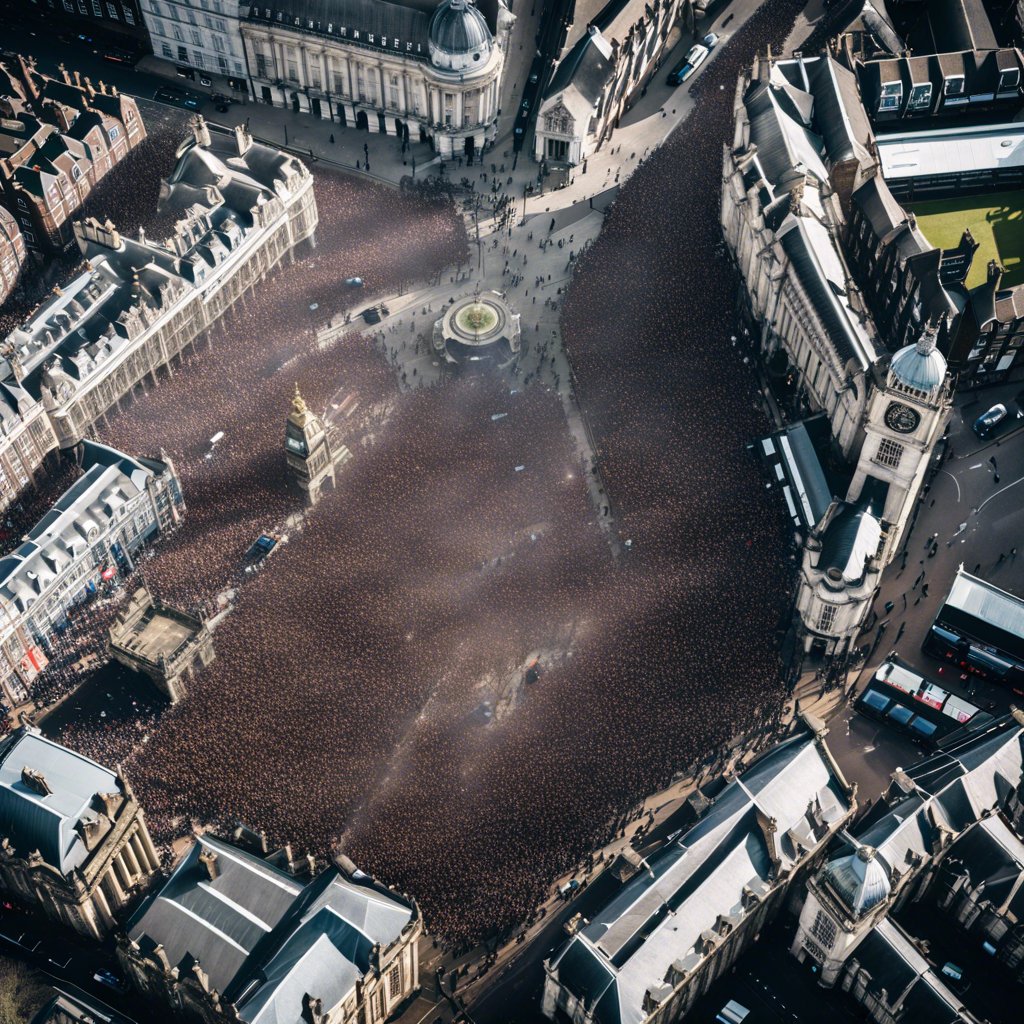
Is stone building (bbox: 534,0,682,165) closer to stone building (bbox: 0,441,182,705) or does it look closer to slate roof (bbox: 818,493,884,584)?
slate roof (bbox: 818,493,884,584)

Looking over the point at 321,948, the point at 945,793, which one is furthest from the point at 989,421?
the point at 321,948

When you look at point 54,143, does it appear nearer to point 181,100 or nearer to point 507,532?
point 181,100

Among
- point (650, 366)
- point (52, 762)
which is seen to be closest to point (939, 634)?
point (650, 366)

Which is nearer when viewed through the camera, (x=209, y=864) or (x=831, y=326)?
(x=209, y=864)

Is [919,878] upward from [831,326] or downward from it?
downward

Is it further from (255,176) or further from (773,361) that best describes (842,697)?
(255,176)

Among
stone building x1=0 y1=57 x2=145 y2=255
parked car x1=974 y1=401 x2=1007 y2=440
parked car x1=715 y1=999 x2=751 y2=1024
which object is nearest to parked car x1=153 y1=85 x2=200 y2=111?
stone building x1=0 y1=57 x2=145 y2=255
